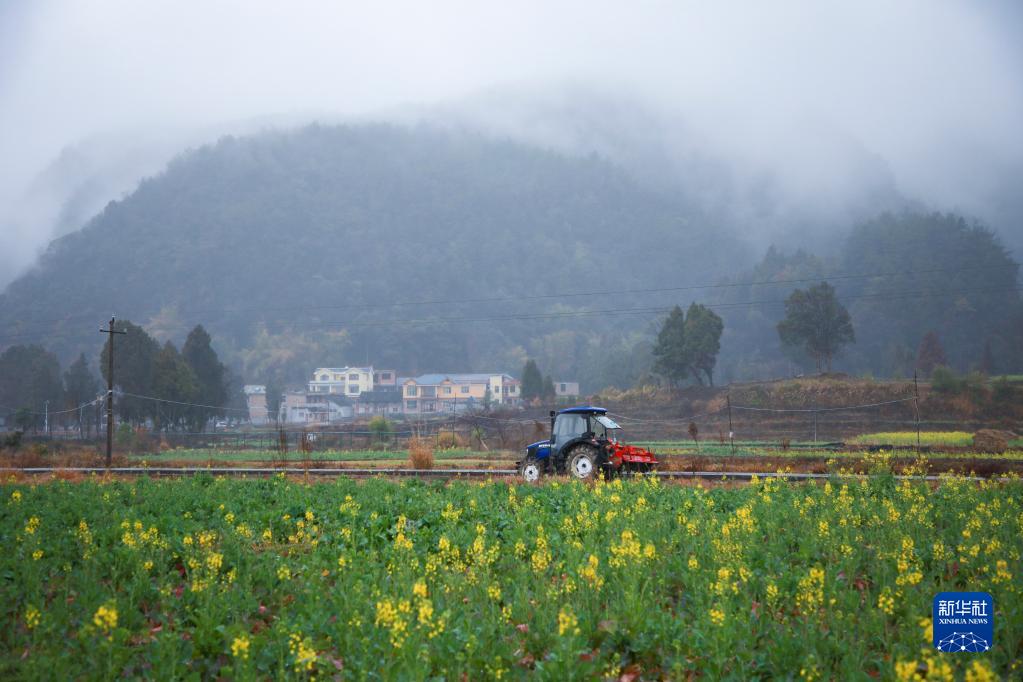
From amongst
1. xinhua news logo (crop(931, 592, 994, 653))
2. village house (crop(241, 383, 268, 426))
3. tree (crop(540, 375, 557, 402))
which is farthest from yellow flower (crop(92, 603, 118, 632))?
village house (crop(241, 383, 268, 426))

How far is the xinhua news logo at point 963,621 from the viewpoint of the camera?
726 centimetres

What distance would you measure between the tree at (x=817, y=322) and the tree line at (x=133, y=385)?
6365 centimetres

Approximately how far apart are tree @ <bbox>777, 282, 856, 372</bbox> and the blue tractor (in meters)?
72.7

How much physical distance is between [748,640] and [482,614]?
2.63 metres

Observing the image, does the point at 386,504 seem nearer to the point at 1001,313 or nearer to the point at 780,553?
the point at 780,553

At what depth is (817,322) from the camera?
89.9 meters

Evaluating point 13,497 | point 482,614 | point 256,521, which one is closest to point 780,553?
point 482,614

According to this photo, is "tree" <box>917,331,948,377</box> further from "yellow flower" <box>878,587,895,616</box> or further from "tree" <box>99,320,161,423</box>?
"yellow flower" <box>878,587,895,616</box>

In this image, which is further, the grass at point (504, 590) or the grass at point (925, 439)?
the grass at point (925, 439)

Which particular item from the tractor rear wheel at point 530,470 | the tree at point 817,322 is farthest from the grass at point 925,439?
the tree at point 817,322

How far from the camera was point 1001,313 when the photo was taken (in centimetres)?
12644

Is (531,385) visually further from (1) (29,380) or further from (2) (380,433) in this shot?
(1) (29,380)

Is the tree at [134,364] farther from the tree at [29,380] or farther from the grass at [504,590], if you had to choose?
the grass at [504,590]

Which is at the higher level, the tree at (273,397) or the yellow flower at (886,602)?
the tree at (273,397)
